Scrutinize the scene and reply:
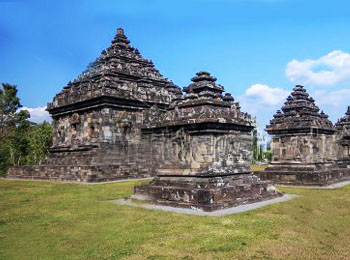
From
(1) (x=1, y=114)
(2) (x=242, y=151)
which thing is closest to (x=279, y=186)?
(2) (x=242, y=151)

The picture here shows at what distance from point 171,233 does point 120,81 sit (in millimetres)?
19004

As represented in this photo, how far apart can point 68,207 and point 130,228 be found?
151 inches

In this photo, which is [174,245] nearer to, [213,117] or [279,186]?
[213,117]

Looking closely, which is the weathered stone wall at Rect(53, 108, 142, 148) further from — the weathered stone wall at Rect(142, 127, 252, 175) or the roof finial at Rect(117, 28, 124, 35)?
the weathered stone wall at Rect(142, 127, 252, 175)

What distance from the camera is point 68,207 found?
35.6 feet

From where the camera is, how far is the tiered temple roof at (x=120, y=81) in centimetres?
2400

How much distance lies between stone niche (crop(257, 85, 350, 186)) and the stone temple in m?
2.66

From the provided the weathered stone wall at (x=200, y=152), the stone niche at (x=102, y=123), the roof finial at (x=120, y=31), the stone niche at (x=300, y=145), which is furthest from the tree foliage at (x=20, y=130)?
the weathered stone wall at (x=200, y=152)

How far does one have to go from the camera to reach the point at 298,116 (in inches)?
711

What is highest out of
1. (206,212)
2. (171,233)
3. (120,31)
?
(120,31)

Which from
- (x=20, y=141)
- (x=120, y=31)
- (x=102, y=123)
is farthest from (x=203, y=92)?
(x=20, y=141)

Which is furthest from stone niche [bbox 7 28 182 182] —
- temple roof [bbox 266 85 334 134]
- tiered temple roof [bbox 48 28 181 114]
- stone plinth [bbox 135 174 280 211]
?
stone plinth [bbox 135 174 280 211]

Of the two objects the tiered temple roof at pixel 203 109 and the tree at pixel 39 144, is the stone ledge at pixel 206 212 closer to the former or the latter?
the tiered temple roof at pixel 203 109

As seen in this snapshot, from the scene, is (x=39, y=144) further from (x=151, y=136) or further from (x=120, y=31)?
(x=151, y=136)
